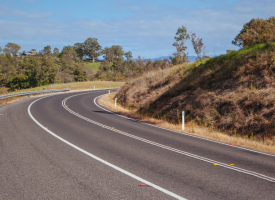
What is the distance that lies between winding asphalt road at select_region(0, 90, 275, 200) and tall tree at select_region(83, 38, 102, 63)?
164940 mm

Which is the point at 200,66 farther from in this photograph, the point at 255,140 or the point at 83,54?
the point at 83,54

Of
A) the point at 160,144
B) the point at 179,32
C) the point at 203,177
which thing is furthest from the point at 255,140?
the point at 179,32

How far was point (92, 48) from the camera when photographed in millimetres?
168375

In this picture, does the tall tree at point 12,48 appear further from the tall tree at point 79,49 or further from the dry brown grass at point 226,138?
the dry brown grass at point 226,138

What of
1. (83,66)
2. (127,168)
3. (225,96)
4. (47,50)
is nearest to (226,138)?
(225,96)

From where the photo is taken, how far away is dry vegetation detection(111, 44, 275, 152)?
10.9 m

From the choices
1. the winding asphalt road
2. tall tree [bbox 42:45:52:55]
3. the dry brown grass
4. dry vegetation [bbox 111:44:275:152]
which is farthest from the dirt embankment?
tall tree [bbox 42:45:52:55]

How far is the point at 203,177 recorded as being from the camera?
5.78m

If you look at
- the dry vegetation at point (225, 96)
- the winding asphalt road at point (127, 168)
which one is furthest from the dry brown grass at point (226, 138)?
the winding asphalt road at point (127, 168)

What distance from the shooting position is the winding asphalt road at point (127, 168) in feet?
16.2

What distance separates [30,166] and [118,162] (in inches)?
97.8

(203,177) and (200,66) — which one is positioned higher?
(200,66)

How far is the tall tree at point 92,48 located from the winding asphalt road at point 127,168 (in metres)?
165

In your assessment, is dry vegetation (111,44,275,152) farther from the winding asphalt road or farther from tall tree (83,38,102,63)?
tall tree (83,38,102,63)
